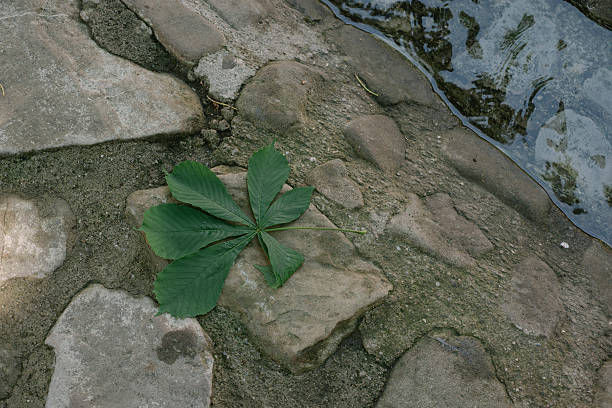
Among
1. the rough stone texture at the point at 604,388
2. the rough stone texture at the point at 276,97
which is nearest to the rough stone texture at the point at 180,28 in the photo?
the rough stone texture at the point at 276,97

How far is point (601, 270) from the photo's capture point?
1873 mm

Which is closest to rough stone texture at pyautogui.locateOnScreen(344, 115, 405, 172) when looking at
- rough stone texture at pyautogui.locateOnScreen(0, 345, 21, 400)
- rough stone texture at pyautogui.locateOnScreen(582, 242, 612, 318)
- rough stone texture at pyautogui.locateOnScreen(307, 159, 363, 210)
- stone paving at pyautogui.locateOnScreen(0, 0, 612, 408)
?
stone paving at pyautogui.locateOnScreen(0, 0, 612, 408)

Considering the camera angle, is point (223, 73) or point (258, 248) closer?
point (258, 248)

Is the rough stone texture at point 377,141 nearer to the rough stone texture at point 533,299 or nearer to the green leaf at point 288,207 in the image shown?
the green leaf at point 288,207

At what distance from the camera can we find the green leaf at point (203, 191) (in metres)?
1.50

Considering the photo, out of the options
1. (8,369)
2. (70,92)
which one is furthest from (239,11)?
(8,369)

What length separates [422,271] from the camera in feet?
5.32

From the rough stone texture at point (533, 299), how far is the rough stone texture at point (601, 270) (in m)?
0.17

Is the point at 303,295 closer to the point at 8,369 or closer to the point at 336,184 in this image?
the point at 336,184

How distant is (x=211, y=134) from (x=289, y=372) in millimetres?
841

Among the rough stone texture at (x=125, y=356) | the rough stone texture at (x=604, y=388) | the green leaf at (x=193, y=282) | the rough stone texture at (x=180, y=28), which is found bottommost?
the rough stone texture at (x=125, y=356)

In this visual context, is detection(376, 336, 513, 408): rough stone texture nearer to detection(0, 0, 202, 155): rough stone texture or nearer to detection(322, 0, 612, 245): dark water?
detection(322, 0, 612, 245): dark water

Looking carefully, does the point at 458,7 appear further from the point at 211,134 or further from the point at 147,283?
the point at 147,283

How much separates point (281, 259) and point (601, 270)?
124 centimetres
